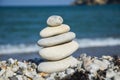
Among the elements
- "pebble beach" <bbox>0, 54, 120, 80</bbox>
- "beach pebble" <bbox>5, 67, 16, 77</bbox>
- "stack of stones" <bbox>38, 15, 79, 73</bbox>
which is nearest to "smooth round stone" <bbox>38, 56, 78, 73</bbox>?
"stack of stones" <bbox>38, 15, 79, 73</bbox>

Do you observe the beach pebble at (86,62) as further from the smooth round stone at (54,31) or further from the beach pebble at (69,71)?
the smooth round stone at (54,31)

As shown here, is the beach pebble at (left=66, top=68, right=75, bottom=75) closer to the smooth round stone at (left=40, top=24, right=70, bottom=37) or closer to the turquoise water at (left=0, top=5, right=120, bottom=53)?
the smooth round stone at (left=40, top=24, right=70, bottom=37)

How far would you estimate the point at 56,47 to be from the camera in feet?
31.6

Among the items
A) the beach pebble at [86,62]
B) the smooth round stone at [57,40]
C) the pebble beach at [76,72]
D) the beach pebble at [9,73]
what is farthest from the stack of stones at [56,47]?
the beach pebble at [9,73]

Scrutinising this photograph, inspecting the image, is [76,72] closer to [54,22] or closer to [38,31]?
[54,22]

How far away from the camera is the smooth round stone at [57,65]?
31.2 ft

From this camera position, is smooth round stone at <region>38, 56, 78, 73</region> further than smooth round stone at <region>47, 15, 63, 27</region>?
No

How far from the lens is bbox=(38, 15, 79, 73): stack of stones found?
9539 millimetres

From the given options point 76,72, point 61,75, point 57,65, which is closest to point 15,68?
point 57,65

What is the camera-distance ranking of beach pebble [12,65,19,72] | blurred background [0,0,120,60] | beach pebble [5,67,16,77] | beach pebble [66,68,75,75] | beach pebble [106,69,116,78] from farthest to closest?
blurred background [0,0,120,60] < beach pebble [12,65,19,72] < beach pebble [5,67,16,77] < beach pebble [66,68,75,75] < beach pebble [106,69,116,78]

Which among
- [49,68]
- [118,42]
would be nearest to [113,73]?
[49,68]

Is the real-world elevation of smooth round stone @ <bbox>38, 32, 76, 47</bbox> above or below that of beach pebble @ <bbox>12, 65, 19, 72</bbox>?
above

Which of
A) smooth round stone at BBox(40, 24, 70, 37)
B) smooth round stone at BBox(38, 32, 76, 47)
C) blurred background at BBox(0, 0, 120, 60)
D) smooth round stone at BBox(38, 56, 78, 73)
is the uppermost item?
blurred background at BBox(0, 0, 120, 60)

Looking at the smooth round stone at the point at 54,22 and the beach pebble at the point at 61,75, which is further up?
the smooth round stone at the point at 54,22
